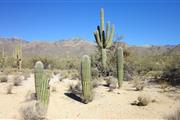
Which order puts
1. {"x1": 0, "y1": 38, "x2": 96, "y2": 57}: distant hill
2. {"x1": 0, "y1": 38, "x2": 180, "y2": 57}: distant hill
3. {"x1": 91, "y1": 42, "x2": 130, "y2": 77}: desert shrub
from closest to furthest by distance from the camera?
→ {"x1": 91, "y1": 42, "x2": 130, "y2": 77}: desert shrub → {"x1": 0, "y1": 38, "x2": 180, "y2": 57}: distant hill → {"x1": 0, "y1": 38, "x2": 96, "y2": 57}: distant hill

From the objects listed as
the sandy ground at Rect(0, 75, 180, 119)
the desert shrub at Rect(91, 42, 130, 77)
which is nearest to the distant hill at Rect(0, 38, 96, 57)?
the desert shrub at Rect(91, 42, 130, 77)

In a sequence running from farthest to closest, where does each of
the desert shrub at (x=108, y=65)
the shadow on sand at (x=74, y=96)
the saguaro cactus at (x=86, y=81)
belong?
1. the desert shrub at (x=108, y=65)
2. the shadow on sand at (x=74, y=96)
3. the saguaro cactus at (x=86, y=81)

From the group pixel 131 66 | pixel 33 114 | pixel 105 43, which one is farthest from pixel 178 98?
pixel 131 66

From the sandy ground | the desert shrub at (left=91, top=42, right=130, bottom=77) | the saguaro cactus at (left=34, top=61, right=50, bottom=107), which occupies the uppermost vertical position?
the desert shrub at (left=91, top=42, right=130, bottom=77)

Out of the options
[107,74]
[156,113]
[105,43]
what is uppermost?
[105,43]

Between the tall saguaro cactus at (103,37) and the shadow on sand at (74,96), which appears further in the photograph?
the tall saguaro cactus at (103,37)

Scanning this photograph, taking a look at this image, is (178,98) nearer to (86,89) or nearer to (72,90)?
(86,89)

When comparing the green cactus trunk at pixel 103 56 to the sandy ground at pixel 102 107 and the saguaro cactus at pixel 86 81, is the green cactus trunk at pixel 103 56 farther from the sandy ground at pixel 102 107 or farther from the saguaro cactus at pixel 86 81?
the saguaro cactus at pixel 86 81

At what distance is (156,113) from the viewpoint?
9.97 meters

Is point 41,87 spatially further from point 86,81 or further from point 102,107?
point 102,107

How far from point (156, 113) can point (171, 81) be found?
938 cm

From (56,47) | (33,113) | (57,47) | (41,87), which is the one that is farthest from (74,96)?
(57,47)

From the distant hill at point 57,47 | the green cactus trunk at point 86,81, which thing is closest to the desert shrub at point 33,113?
the green cactus trunk at point 86,81

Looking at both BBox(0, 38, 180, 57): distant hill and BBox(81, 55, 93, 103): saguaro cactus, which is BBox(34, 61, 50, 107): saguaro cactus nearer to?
BBox(81, 55, 93, 103): saguaro cactus
